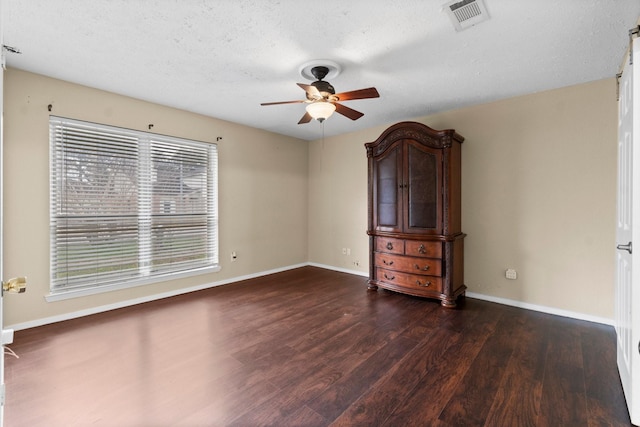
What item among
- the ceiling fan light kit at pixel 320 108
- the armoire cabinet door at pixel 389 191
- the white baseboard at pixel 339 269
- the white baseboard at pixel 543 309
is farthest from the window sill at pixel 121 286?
the white baseboard at pixel 543 309

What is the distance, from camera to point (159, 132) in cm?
368

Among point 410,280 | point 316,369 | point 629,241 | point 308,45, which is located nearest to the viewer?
point 629,241

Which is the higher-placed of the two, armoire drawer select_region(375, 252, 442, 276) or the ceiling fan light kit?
the ceiling fan light kit

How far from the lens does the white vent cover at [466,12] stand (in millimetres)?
1884

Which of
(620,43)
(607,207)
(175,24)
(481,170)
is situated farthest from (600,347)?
(175,24)

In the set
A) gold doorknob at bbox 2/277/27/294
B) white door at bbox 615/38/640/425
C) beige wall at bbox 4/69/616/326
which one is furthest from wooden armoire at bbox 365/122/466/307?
gold doorknob at bbox 2/277/27/294

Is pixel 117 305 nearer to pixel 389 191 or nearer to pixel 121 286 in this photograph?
pixel 121 286

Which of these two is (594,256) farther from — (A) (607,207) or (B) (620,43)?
(B) (620,43)

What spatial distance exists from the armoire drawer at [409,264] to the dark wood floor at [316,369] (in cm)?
43

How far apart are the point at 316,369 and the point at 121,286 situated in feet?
8.30

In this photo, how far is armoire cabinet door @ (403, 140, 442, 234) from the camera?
3.45m

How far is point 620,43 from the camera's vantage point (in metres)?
2.31

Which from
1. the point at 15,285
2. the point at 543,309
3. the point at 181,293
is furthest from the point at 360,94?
the point at 181,293

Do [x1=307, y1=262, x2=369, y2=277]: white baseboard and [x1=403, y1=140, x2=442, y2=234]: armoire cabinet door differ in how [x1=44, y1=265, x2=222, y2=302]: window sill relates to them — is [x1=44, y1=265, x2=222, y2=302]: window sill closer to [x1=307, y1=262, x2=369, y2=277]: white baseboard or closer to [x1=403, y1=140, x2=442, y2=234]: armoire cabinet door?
[x1=307, y1=262, x2=369, y2=277]: white baseboard
